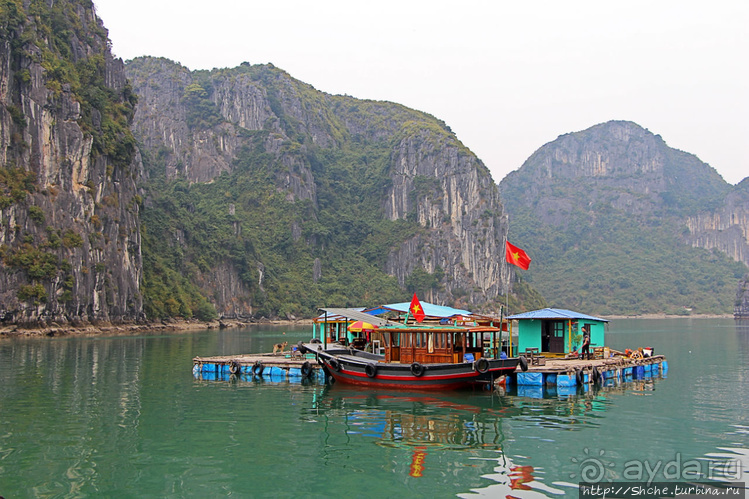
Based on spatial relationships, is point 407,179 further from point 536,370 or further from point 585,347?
point 536,370

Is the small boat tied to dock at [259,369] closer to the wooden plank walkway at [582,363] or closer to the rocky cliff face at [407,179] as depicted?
the wooden plank walkway at [582,363]

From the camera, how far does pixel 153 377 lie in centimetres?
3478

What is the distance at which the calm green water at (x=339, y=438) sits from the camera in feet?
48.9

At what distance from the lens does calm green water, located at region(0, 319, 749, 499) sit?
1489 centimetres

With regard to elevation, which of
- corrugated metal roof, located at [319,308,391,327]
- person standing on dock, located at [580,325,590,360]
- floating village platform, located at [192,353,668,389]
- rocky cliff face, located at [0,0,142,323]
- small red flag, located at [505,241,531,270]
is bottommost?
floating village platform, located at [192,353,668,389]

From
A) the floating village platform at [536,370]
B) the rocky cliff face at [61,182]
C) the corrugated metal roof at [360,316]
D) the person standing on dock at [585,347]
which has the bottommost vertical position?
the floating village platform at [536,370]

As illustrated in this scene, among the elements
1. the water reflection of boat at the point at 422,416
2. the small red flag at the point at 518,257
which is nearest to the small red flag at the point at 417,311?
the water reflection of boat at the point at 422,416

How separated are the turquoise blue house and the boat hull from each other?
29.0ft

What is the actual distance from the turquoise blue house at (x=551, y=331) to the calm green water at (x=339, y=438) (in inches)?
202

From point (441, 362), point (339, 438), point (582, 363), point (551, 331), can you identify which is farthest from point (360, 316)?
point (339, 438)

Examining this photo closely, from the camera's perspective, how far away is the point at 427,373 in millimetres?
28859

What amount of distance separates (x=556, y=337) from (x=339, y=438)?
2172 centimetres

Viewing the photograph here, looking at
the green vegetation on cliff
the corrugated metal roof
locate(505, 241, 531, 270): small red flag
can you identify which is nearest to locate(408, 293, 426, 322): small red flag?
the corrugated metal roof

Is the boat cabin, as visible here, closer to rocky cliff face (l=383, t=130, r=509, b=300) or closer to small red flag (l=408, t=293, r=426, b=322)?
small red flag (l=408, t=293, r=426, b=322)
